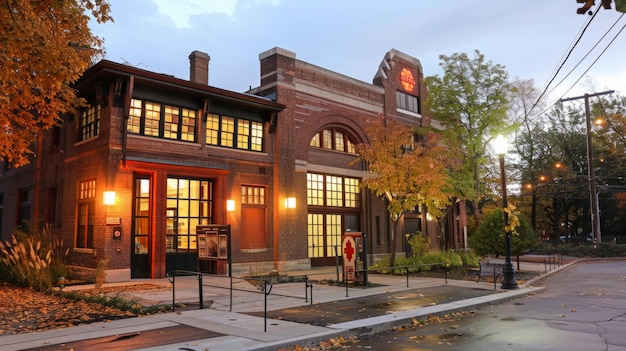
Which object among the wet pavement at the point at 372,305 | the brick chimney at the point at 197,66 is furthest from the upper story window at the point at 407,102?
the wet pavement at the point at 372,305

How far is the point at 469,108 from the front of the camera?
27.5m

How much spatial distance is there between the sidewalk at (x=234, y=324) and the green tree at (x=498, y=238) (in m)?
8.23

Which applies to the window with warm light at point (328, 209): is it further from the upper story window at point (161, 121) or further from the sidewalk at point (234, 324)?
the sidewalk at point (234, 324)

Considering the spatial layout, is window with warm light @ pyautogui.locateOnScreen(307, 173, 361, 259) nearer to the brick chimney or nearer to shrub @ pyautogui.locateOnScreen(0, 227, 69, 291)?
the brick chimney

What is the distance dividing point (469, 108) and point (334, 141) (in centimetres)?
821

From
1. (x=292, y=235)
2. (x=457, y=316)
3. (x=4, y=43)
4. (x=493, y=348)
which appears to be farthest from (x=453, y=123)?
(x=4, y=43)

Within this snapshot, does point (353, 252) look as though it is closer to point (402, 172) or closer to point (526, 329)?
point (402, 172)

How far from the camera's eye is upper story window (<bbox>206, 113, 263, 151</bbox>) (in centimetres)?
2141

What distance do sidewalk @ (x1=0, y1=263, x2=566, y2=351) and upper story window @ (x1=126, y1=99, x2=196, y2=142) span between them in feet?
21.9

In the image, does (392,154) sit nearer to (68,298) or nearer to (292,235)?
(292,235)

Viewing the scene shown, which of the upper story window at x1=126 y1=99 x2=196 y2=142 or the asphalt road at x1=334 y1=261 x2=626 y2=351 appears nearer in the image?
the asphalt road at x1=334 y1=261 x2=626 y2=351

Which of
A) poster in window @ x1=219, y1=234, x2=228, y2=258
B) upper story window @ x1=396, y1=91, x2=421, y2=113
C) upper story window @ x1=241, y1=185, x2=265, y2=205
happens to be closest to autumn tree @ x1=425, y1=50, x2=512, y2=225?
upper story window @ x1=396, y1=91, x2=421, y2=113

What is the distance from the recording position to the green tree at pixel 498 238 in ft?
79.2

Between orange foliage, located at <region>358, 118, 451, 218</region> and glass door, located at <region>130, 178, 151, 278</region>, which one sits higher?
orange foliage, located at <region>358, 118, 451, 218</region>
